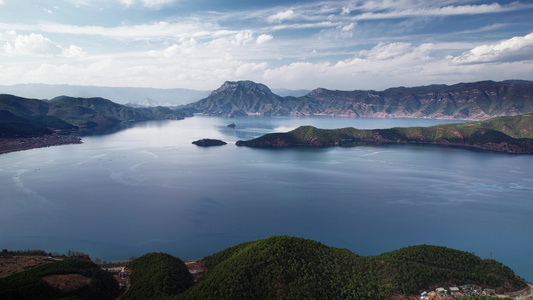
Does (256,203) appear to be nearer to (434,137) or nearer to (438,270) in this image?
(438,270)

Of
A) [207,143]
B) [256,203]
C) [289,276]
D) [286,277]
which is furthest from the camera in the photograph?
[207,143]

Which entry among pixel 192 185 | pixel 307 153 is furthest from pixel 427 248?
pixel 307 153

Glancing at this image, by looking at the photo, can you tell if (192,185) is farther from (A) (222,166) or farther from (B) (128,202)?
(A) (222,166)

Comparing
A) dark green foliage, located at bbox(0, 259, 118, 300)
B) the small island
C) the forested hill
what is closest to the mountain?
the small island

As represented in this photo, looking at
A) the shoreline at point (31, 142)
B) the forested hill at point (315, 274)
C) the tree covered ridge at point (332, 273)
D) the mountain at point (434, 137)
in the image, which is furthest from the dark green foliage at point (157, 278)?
the shoreline at point (31, 142)

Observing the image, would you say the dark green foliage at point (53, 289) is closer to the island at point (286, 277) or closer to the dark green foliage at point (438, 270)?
the island at point (286, 277)

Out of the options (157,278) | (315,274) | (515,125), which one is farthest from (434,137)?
(157,278)

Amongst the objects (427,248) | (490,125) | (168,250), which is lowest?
(168,250)
